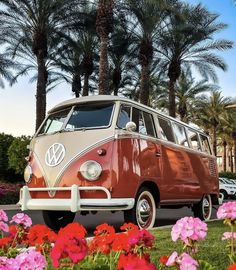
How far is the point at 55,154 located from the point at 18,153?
1752 cm

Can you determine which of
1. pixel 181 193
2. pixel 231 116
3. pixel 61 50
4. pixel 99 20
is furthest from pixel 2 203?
pixel 231 116

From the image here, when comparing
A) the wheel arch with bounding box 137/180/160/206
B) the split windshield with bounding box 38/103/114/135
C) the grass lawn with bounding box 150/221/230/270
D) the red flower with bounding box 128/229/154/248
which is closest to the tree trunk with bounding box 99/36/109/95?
the split windshield with bounding box 38/103/114/135

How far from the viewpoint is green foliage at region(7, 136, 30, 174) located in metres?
25.5

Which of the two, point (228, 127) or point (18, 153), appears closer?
point (18, 153)

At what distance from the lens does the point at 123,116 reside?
8758 mm

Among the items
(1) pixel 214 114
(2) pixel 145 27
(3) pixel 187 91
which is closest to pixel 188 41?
(2) pixel 145 27

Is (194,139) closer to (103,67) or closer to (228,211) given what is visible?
(228,211)

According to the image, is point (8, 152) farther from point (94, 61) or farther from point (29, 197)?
point (29, 197)

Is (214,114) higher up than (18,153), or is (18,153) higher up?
(214,114)

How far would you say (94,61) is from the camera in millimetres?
33938

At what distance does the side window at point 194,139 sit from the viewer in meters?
11.7

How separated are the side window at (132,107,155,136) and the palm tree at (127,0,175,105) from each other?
17.7 m

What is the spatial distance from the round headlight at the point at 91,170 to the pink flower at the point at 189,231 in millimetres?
5300

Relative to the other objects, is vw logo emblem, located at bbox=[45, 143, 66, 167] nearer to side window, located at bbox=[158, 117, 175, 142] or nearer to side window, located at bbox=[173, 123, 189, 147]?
side window, located at bbox=[158, 117, 175, 142]
